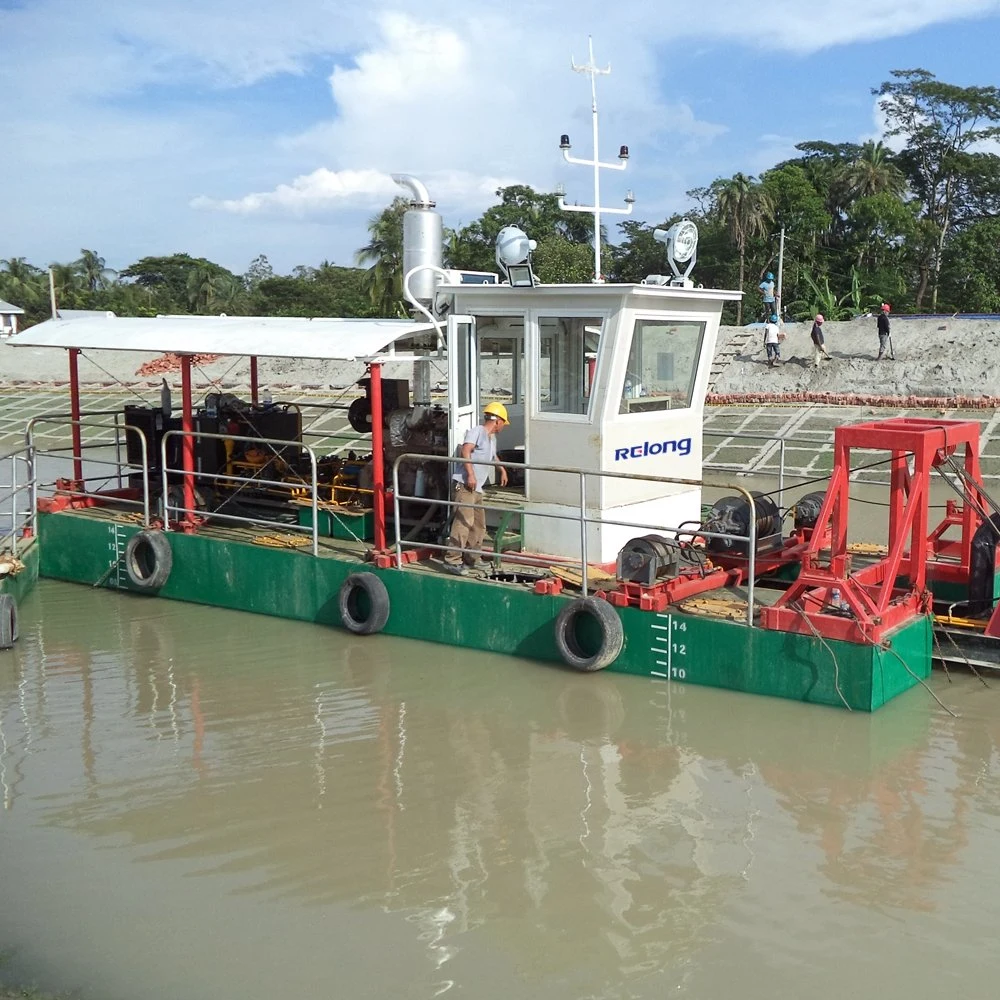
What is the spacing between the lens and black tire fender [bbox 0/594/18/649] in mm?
10320

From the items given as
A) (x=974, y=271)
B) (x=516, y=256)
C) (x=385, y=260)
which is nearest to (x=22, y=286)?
(x=385, y=260)

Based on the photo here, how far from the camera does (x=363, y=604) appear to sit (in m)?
10.3

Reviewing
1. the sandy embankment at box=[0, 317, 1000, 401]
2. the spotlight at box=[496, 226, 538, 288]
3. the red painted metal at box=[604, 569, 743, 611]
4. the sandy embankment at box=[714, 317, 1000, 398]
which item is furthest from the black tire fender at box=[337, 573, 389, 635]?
the sandy embankment at box=[714, 317, 1000, 398]

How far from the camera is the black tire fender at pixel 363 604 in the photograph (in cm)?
1006

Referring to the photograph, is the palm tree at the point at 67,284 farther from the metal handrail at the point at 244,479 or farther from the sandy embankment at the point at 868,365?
the metal handrail at the point at 244,479

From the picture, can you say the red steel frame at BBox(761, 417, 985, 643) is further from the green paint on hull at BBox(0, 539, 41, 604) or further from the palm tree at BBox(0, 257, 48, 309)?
the palm tree at BBox(0, 257, 48, 309)

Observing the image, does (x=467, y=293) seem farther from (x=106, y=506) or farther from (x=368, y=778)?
(x=106, y=506)

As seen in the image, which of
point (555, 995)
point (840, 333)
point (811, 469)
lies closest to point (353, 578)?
point (555, 995)

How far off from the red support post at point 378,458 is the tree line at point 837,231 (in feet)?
84.9

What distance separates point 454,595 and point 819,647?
3101 mm

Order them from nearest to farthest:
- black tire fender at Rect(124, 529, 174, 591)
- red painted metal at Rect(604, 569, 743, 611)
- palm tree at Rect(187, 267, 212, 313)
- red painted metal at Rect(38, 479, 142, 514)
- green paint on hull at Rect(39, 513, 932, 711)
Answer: green paint on hull at Rect(39, 513, 932, 711) → red painted metal at Rect(604, 569, 743, 611) → black tire fender at Rect(124, 529, 174, 591) → red painted metal at Rect(38, 479, 142, 514) → palm tree at Rect(187, 267, 212, 313)

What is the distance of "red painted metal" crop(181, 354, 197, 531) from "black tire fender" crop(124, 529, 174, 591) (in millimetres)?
326

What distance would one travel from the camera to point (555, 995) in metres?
5.19

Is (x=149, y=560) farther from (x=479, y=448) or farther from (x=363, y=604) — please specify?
(x=479, y=448)
